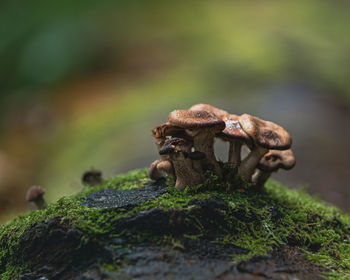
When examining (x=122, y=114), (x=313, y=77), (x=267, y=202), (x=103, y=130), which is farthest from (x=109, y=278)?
(x=313, y=77)

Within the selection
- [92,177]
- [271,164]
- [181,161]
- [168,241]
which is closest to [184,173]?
[181,161]

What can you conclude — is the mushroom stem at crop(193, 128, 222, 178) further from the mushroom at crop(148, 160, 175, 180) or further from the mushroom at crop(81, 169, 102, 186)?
the mushroom at crop(81, 169, 102, 186)

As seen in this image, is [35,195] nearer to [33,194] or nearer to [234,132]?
[33,194]

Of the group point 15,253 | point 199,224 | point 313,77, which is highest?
point 313,77

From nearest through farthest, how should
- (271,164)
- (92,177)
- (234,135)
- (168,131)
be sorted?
(234,135) < (168,131) < (271,164) < (92,177)

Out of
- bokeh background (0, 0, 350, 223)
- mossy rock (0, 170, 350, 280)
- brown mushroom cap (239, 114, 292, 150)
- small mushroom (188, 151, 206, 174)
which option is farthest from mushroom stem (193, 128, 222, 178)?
bokeh background (0, 0, 350, 223)

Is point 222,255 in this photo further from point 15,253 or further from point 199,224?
point 15,253

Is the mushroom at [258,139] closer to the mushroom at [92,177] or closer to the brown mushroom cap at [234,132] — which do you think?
the brown mushroom cap at [234,132]
